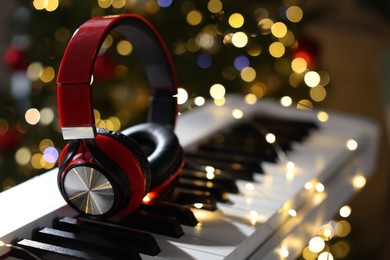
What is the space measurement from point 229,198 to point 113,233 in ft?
1.10

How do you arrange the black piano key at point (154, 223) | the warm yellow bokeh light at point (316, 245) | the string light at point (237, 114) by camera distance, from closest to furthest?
the black piano key at point (154, 223)
the warm yellow bokeh light at point (316, 245)
the string light at point (237, 114)

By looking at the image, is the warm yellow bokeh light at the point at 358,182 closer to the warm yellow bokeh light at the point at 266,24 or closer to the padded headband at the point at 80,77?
the warm yellow bokeh light at the point at 266,24

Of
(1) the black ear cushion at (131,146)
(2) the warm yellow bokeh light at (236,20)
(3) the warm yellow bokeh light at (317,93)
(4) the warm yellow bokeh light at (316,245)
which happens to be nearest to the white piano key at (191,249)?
(1) the black ear cushion at (131,146)

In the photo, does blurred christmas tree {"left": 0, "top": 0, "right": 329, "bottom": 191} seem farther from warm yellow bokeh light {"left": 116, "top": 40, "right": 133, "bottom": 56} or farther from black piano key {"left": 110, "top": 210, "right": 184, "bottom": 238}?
black piano key {"left": 110, "top": 210, "right": 184, "bottom": 238}

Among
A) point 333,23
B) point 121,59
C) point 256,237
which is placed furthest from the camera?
point 333,23

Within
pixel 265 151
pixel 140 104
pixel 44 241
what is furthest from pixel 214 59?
pixel 44 241

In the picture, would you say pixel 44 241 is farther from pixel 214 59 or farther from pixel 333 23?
pixel 333 23

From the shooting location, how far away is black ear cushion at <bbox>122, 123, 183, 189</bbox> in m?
1.28

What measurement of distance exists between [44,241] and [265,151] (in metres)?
0.74

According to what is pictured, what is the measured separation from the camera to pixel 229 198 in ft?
4.73

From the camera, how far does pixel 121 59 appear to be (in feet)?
8.28


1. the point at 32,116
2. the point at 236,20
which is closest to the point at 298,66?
the point at 236,20

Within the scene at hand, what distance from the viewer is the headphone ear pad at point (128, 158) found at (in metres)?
1.15

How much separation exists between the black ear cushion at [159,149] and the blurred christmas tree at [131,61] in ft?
3.13
